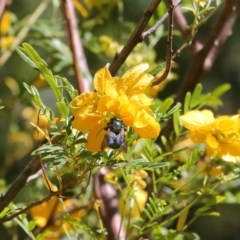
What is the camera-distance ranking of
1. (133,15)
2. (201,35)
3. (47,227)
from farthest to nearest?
(201,35)
(133,15)
(47,227)

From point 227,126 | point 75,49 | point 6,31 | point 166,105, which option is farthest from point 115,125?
point 6,31

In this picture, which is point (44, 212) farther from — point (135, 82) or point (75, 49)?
point (135, 82)

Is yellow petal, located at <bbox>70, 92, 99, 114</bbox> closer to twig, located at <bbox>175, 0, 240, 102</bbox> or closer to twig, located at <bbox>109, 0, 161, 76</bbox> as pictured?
twig, located at <bbox>109, 0, 161, 76</bbox>

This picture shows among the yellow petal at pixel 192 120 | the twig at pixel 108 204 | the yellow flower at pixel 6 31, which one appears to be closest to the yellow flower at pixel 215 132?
the yellow petal at pixel 192 120

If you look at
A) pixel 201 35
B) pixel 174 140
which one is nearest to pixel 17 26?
pixel 174 140

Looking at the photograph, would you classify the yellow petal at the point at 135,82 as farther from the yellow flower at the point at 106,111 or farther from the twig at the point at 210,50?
the twig at the point at 210,50

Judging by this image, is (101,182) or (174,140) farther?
(101,182)

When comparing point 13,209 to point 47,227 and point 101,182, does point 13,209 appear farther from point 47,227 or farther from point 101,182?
point 101,182
